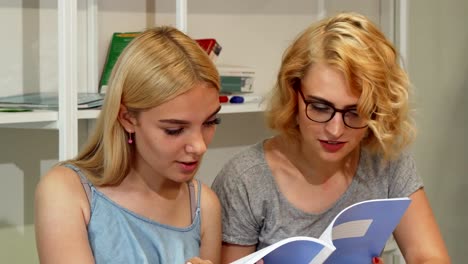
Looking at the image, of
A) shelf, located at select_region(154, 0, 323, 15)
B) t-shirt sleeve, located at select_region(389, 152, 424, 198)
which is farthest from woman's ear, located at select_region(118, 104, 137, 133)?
shelf, located at select_region(154, 0, 323, 15)

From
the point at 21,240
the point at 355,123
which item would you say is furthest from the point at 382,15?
the point at 21,240

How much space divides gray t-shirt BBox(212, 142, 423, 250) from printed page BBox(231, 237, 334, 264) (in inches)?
14.3

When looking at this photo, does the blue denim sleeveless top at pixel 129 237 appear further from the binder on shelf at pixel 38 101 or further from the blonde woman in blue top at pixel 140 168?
the binder on shelf at pixel 38 101

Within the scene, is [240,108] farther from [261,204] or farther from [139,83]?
[139,83]

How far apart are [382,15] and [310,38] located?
47.5 inches

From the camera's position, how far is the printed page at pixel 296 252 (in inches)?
51.1

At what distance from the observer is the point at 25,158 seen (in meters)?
2.14

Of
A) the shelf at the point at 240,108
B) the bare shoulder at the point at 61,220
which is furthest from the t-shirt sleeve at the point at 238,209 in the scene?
the shelf at the point at 240,108

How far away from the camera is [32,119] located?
187 cm

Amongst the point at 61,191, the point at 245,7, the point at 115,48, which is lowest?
the point at 61,191

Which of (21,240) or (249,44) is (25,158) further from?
(249,44)

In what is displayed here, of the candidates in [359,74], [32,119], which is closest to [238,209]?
[359,74]

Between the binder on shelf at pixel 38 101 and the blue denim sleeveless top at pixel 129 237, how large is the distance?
1.43 ft

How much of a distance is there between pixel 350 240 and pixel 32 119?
79 centimetres
